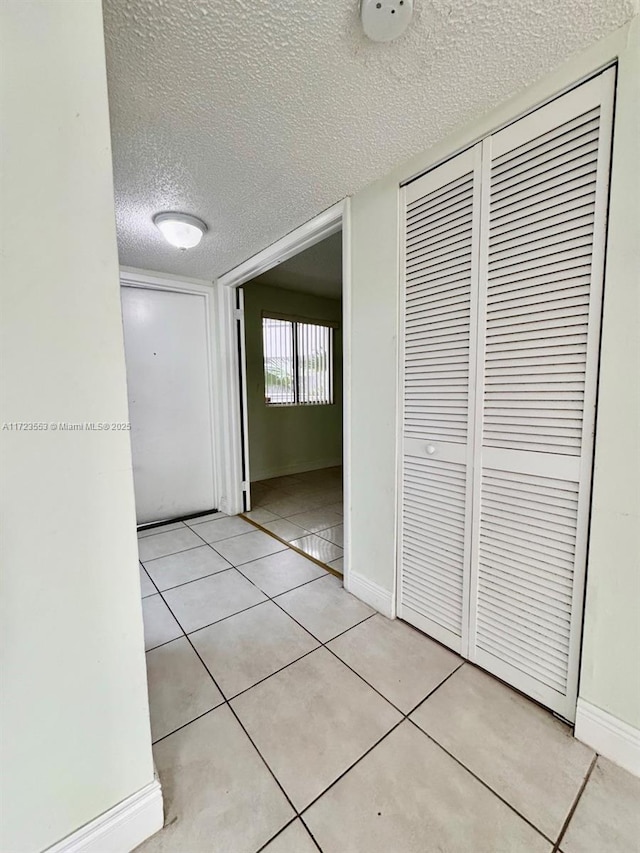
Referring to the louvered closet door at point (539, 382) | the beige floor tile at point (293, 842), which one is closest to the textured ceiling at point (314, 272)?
the louvered closet door at point (539, 382)

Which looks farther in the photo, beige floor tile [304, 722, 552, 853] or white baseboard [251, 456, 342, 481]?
white baseboard [251, 456, 342, 481]

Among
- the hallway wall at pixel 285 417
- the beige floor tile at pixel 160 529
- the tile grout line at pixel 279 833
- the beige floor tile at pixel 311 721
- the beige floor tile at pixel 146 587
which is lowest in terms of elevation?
the beige floor tile at pixel 146 587

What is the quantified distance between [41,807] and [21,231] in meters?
1.23

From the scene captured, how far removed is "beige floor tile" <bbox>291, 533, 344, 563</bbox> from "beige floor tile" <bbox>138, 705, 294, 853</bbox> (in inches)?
49.8

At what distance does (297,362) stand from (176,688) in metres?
3.88

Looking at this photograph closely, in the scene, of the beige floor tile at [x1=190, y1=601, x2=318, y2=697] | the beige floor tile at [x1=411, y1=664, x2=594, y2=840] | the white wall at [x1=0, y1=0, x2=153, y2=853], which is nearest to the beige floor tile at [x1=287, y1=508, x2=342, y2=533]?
the beige floor tile at [x1=190, y1=601, x2=318, y2=697]

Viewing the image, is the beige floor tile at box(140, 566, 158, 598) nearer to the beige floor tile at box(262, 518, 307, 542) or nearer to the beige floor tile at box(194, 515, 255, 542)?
the beige floor tile at box(194, 515, 255, 542)

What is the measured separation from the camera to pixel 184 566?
91.6 inches

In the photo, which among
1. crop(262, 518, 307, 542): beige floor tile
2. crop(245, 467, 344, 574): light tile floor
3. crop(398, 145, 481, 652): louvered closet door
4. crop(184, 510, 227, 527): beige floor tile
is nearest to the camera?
crop(398, 145, 481, 652): louvered closet door

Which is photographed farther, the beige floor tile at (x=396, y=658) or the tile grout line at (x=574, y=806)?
the beige floor tile at (x=396, y=658)

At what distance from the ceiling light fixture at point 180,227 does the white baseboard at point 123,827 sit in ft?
7.68

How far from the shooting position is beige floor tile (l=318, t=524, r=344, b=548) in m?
2.69

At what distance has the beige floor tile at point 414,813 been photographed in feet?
2.89

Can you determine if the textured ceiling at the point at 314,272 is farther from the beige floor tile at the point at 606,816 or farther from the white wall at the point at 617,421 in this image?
the beige floor tile at the point at 606,816
